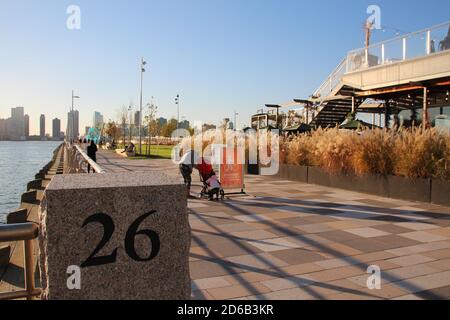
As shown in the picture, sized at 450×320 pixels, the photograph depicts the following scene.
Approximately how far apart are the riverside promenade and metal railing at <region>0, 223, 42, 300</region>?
169 cm

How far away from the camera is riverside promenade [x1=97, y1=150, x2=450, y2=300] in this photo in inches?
171

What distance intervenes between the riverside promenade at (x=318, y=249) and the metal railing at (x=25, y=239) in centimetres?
169

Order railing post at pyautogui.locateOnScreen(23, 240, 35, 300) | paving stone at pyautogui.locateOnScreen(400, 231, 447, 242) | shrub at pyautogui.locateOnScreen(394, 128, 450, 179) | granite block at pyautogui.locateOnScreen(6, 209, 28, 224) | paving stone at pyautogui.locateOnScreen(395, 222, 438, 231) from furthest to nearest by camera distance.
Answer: shrub at pyautogui.locateOnScreen(394, 128, 450, 179)
granite block at pyautogui.locateOnScreen(6, 209, 28, 224)
paving stone at pyautogui.locateOnScreen(395, 222, 438, 231)
paving stone at pyautogui.locateOnScreen(400, 231, 447, 242)
railing post at pyautogui.locateOnScreen(23, 240, 35, 300)

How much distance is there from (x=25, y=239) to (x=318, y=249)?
4.12 meters

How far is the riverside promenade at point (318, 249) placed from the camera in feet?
14.3

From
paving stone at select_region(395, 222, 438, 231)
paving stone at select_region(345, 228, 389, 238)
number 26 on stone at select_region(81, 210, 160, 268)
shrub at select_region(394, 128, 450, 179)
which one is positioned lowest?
paving stone at select_region(345, 228, 389, 238)

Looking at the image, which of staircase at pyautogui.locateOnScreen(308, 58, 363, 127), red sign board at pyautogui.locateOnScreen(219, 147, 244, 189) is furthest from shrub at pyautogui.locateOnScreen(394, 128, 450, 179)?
staircase at pyautogui.locateOnScreen(308, 58, 363, 127)

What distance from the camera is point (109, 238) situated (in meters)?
2.58

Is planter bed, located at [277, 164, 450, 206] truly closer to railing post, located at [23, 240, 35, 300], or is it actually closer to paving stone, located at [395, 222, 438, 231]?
paving stone, located at [395, 222, 438, 231]

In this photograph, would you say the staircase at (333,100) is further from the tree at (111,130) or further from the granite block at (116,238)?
the tree at (111,130)

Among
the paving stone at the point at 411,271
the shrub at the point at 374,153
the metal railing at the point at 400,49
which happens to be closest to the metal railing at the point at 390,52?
the metal railing at the point at 400,49

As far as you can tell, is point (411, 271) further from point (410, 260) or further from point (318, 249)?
point (318, 249)

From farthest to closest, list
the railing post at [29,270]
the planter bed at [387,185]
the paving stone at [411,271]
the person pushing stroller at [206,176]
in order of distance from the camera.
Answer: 1. the person pushing stroller at [206,176]
2. the planter bed at [387,185]
3. the paving stone at [411,271]
4. the railing post at [29,270]

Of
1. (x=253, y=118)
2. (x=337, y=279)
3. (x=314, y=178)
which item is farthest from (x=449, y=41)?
(x=253, y=118)
